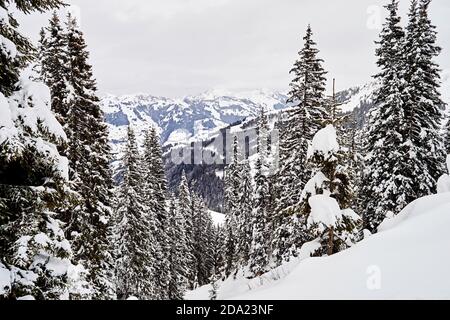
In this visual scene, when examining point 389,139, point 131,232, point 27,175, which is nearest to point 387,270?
point 27,175

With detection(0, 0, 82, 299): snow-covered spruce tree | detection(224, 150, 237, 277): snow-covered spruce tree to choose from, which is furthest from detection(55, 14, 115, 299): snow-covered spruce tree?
detection(224, 150, 237, 277): snow-covered spruce tree

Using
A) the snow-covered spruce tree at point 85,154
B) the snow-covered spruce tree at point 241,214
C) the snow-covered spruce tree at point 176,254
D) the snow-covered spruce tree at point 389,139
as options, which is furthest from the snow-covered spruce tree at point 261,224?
the snow-covered spruce tree at point 85,154

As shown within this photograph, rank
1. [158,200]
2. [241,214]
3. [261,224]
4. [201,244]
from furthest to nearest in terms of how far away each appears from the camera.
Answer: [201,244] < [241,214] < [158,200] < [261,224]

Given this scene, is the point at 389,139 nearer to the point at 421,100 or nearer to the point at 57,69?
the point at 421,100

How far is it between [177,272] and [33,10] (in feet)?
122

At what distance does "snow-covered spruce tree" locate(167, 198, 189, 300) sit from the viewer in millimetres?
39550

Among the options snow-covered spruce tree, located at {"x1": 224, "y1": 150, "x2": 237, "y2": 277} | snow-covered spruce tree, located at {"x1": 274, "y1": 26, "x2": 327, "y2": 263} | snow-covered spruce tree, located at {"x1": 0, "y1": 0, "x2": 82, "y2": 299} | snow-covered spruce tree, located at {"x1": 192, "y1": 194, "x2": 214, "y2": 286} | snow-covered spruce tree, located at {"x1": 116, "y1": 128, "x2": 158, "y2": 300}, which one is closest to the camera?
snow-covered spruce tree, located at {"x1": 0, "y1": 0, "x2": 82, "y2": 299}

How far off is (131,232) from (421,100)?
22.5m

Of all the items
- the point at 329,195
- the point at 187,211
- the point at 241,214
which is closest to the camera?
the point at 329,195

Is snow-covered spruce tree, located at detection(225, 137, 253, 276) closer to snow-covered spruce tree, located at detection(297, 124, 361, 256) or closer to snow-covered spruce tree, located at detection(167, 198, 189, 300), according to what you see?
snow-covered spruce tree, located at detection(167, 198, 189, 300)

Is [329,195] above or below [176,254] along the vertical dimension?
above

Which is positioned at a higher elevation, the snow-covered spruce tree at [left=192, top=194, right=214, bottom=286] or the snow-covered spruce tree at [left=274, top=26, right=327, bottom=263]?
the snow-covered spruce tree at [left=274, top=26, right=327, bottom=263]

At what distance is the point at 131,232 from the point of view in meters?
26.8

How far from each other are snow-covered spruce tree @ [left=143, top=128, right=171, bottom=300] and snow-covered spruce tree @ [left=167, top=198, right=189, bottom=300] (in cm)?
204
